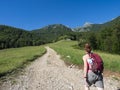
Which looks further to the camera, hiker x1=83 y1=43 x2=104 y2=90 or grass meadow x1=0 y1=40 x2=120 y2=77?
grass meadow x1=0 y1=40 x2=120 y2=77

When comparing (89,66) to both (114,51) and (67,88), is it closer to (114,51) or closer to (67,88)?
(67,88)

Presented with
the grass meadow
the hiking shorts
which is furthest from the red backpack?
the grass meadow

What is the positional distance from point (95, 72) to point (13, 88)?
22.9 feet

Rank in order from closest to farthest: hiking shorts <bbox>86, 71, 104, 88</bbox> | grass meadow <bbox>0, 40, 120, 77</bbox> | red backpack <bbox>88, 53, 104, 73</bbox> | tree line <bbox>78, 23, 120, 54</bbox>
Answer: red backpack <bbox>88, 53, 104, 73</bbox> < hiking shorts <bbox>86, 71, 104, 88</bbox> < grass meadow <bbox>0, 40, 120, 77</bbox> < tree line <bbox>78, 23, 120, 54</bbox>

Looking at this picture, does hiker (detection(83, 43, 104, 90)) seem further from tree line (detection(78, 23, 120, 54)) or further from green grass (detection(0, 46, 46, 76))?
tree line (detection(78, 23, 120, 54))

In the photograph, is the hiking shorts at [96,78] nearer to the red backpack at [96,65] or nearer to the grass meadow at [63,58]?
the red backpack at [96,65]

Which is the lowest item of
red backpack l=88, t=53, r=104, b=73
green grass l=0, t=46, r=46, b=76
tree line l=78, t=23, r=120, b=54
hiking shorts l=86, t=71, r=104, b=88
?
green grass l=0, t=46, r=46, b=76

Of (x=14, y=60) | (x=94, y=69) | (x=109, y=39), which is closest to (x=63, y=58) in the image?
(x=14, y=60)

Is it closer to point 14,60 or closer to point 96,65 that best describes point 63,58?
point 14,60

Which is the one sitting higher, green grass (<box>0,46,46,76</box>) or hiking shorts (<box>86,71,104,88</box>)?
hiking shorts (<box>86,71,104,88</box>)

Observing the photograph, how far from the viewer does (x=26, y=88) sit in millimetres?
14414

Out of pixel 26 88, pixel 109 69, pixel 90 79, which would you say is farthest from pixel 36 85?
pixel 109 69

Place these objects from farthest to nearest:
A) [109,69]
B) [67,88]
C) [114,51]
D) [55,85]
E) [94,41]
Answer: [94,41] → [114,51] → [109,69] → [55,85] → [67,88]

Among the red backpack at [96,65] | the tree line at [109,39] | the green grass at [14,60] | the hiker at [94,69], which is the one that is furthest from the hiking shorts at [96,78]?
the tree line at [109,39]
